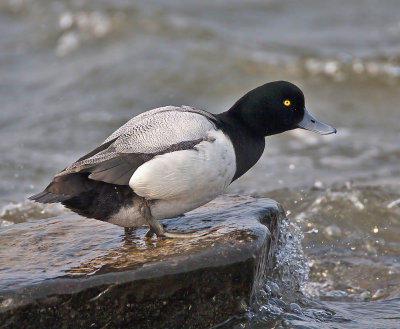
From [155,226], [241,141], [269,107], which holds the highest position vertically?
[269,107]

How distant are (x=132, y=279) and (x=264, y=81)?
834cm

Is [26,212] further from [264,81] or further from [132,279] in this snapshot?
[264,81]

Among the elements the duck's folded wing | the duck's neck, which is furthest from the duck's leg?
the duck's neck

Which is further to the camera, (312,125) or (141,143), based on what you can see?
(312,125)

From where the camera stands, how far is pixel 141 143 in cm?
419

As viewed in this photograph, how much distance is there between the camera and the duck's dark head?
4699mm

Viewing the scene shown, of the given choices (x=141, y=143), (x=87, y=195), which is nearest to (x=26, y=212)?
(x=87, y=195)

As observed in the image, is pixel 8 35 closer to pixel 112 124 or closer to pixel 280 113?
pixel 112 124

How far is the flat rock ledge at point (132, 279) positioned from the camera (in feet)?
11.7

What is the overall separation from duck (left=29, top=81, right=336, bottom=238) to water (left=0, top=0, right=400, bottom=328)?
32.8 inches

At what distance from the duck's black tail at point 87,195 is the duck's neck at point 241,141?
75 cm

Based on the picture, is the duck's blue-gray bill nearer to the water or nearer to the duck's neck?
the duck's neck

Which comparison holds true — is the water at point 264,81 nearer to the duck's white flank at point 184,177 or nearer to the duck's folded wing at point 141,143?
the duck's white flank at point 184,177

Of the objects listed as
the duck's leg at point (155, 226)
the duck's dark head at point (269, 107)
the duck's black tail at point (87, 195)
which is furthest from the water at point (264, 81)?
the duck's black tail at point (87, 195)
